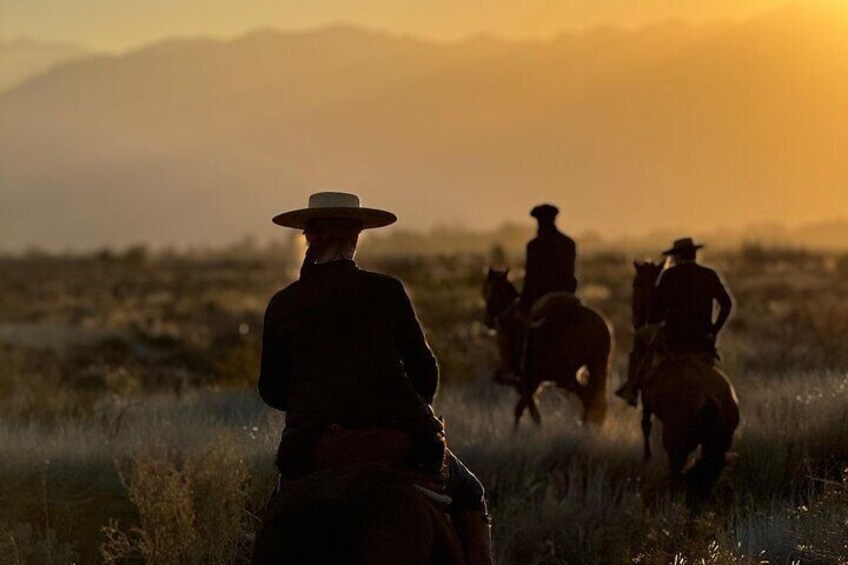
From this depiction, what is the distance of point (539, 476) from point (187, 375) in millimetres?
13895

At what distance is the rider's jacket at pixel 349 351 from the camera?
6359mm

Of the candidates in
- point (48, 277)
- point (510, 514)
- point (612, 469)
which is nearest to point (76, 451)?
point (510, 514)

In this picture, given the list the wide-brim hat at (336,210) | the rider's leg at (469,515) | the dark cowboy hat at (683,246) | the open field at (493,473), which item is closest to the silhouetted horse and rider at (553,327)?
the open field at (493,473)

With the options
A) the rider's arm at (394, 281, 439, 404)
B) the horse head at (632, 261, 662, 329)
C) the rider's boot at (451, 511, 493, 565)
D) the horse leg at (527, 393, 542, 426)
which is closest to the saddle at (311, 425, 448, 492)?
the rider's arm at (394, 281, 439, 404)

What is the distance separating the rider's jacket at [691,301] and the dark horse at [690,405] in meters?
0.12

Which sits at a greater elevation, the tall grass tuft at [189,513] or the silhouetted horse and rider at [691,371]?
the silhouetted horse and rider at [691,371]

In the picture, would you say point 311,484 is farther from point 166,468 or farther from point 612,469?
point 612,469

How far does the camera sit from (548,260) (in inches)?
562

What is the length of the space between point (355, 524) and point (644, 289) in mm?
6100

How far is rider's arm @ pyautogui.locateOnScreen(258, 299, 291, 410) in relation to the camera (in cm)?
657

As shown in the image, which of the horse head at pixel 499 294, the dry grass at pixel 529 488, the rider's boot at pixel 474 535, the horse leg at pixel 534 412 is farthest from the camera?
the horse head at pixel 499 294

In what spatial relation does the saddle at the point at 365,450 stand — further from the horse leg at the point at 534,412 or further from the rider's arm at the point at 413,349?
the horse leg at the point at 534,412

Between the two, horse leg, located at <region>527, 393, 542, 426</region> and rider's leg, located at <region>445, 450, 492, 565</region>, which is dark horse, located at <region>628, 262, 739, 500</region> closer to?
horse leg, located at <region>527, 393, 542, 426</region>

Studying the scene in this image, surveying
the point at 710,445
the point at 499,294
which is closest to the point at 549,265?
the point at 499,294
